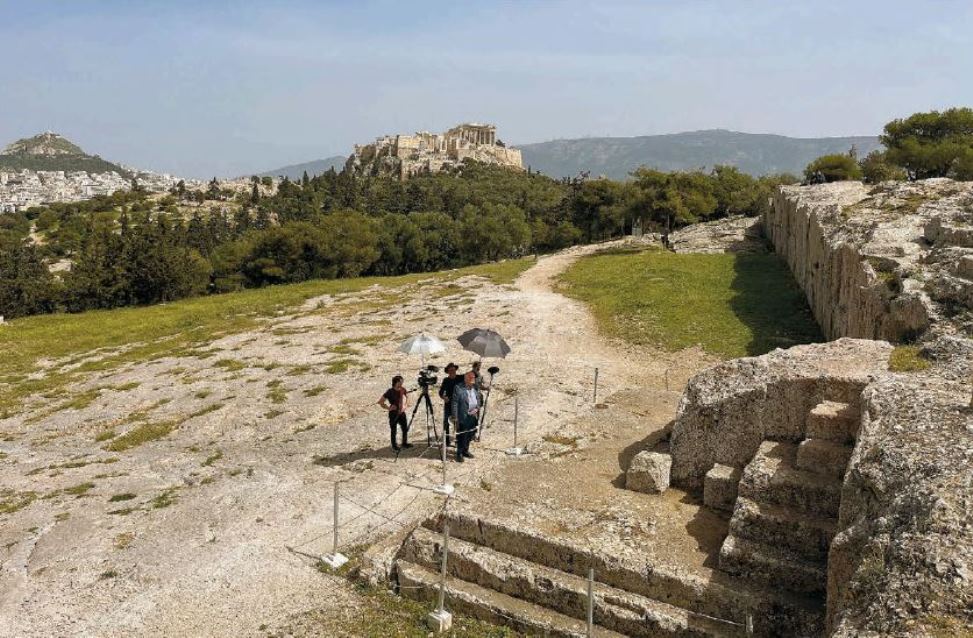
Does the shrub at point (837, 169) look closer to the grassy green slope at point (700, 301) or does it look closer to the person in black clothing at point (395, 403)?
the grassy green slope at point (700, 301)

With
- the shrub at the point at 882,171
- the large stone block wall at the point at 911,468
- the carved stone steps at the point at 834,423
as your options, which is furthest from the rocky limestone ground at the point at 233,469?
the shrub at the point at 882,171

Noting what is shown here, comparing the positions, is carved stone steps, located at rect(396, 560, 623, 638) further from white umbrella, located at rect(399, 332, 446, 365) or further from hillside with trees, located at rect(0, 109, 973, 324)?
hillside with trees, located at rect(0, 109, 973, 324)

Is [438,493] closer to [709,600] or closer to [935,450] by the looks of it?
[709,600]

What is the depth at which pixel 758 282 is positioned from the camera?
112 ft

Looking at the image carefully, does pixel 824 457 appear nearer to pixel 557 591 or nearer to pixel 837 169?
pixel 557 591

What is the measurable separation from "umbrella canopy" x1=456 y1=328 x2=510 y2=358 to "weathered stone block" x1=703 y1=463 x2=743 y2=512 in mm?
5553

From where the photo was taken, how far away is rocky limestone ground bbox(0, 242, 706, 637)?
32.2ft

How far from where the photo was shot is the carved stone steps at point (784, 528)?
8695 millimetres

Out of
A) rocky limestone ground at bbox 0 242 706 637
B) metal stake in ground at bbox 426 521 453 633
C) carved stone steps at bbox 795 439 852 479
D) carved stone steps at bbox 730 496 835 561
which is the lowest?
rocky limestone ground at bbox 0 242 706 637

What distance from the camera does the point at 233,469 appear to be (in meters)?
15.1

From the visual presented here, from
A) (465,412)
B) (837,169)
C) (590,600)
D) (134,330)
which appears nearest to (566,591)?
(590,600)

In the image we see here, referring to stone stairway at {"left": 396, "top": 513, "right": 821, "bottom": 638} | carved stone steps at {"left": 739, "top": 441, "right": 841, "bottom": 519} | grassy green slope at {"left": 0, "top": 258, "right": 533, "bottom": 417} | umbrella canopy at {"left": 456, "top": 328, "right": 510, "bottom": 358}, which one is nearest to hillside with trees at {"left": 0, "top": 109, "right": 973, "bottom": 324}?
grassy green slope at {"left": 0, "top": 258, "right": 533, "bottom": 417}

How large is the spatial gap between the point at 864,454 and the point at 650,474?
431 centimetres

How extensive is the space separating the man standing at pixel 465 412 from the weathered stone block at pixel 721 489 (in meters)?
5.14
